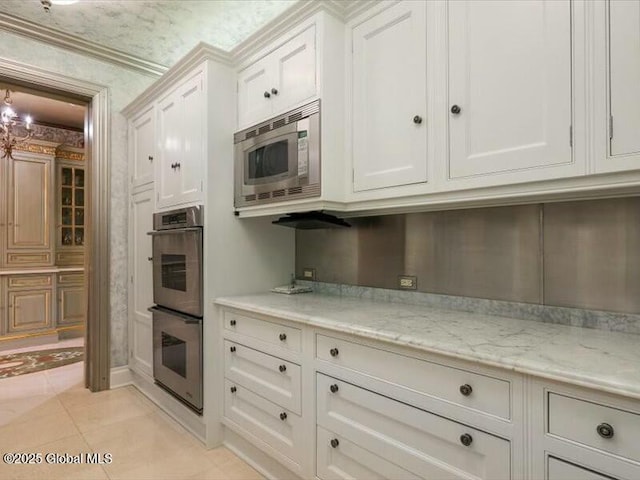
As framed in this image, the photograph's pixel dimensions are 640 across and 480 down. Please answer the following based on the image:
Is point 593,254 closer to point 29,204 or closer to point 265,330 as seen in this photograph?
point 265,330

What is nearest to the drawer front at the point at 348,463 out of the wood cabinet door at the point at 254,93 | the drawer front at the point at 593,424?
the drawer front at the point at 593,424

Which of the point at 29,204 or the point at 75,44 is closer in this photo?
the point at 75,44

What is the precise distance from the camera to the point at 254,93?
2.19 metres

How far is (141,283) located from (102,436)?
115 centimetres

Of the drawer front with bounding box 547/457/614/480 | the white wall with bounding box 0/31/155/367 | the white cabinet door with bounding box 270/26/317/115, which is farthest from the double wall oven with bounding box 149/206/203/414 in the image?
the drawer front with bounding box 547/457/614/480

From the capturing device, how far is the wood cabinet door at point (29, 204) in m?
4.48

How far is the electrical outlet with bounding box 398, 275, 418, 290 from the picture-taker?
1.95 metres

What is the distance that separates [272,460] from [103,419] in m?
1.40

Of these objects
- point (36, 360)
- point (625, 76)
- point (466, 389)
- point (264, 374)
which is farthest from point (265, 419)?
point (36, 360)

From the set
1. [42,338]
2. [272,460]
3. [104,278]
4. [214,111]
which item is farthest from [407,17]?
[42,338]

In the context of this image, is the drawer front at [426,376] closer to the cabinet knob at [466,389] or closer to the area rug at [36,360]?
the cabinet knob at [466,389]

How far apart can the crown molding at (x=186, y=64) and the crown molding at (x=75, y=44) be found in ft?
1.64

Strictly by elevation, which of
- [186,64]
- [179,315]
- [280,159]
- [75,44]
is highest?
[75,44]

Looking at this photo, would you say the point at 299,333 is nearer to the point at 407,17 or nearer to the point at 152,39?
the point at 407,17
